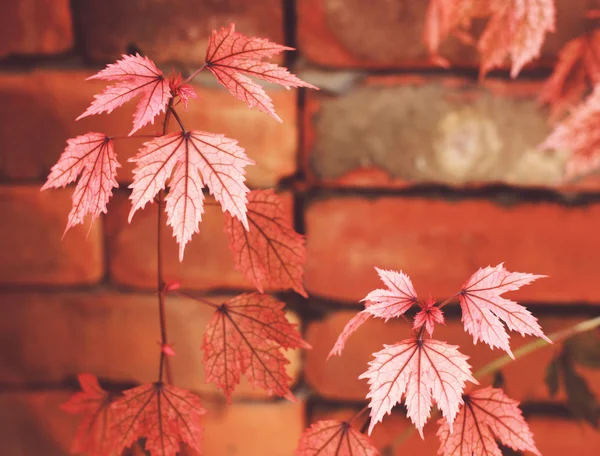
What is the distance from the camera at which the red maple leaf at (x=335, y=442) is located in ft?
1.52

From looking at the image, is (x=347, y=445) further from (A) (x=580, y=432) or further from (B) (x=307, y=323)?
(A) (x=580, y=432)

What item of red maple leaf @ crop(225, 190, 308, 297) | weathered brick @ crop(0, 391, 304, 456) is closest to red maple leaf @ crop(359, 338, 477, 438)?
red maple leaf @ crop(225, 190, 308, 297)

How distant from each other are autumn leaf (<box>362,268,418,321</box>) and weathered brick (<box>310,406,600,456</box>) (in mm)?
431

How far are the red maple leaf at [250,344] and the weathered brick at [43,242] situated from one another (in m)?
0.39

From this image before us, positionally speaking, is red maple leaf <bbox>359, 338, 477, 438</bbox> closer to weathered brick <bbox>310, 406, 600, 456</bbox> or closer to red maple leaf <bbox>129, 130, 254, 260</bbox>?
red maple leaf <bbox>129, 130, 254, 260</bbox>

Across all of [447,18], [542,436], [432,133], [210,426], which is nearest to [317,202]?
[432,133]

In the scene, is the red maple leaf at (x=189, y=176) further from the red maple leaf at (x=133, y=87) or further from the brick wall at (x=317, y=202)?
the brick wall at (x=317, y=202)

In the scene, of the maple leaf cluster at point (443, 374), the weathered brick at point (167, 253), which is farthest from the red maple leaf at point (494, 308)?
the weathered brick at point (167, 253)

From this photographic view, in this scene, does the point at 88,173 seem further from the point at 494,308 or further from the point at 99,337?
the point at 99,337

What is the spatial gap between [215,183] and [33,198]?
51 centimetres

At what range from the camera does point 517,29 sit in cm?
58

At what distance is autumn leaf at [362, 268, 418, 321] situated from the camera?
43 cm

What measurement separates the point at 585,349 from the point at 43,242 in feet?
2.55

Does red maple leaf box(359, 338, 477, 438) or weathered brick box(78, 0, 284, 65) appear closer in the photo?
red maple leaf box(359, 338, 477, 438)
